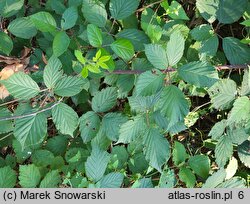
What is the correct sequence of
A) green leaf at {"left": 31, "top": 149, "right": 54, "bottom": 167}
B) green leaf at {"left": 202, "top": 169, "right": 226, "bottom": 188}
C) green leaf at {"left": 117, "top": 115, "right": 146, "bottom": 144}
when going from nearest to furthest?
green leaf at {"left": 117, "top": 115, "right": 146, "bottom": 144} < green leaf at {"left": 202, "top": 169, "right": 226, "bottom": 188} < green leaf at {"left": 31, "top": 149, "right": 54, "bottom": 167}

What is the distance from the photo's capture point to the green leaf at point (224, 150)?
1.83 metres

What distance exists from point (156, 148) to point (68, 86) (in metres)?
0.48

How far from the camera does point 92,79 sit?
5.98ft

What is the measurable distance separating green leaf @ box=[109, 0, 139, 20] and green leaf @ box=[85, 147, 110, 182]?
0.65 m

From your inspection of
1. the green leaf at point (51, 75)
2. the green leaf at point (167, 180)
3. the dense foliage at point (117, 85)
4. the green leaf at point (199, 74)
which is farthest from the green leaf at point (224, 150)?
the green leaf at point (51, 75)

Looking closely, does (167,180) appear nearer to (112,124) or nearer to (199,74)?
(112,124)

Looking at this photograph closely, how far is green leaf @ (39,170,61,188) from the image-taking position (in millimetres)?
1688

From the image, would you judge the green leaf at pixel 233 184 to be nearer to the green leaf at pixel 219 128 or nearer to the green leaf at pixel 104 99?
the green leaf at pixel 219 128

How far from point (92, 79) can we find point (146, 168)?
0.55m

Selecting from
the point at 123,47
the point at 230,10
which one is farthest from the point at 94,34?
the point at 230,10

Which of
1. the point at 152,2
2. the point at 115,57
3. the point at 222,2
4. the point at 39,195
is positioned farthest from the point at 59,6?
the point at 39,195

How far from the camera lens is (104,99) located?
1.71 meters

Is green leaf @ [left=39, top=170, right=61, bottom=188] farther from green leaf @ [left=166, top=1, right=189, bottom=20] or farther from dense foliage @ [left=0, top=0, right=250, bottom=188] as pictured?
green leaf @ [left=166, top=1, right=189, bottom=20]

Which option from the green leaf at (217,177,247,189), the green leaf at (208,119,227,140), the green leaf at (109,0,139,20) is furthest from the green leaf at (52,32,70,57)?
the green leaf at (217,177,247,189)
